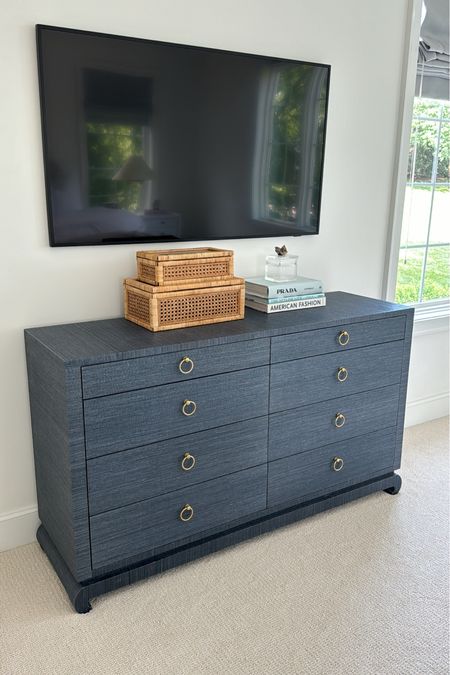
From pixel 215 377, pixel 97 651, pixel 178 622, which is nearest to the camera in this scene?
pixel 97 651

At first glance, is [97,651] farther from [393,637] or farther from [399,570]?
[399,570]

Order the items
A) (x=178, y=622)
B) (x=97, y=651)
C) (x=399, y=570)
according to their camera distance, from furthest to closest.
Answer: (x=399, y=570), (x=178, y=622), (x=97, y=651)

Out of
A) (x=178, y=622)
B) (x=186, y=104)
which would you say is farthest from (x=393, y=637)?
(x=186, y=104)

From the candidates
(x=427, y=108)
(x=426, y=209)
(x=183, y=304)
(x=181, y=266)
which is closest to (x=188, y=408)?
(x=183, y=304)

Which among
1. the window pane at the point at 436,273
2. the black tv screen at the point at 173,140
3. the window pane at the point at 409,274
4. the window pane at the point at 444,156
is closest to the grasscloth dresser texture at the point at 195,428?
the black tv screen at the point at 173,140

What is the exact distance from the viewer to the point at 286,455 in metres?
2.20

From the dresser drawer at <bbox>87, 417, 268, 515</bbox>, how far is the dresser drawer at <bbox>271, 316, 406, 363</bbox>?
0.85 ft

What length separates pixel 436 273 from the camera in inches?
131

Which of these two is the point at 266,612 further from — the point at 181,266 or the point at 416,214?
the point at 416,214

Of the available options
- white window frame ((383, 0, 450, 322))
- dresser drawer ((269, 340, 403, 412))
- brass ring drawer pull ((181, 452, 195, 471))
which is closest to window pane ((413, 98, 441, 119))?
white window frame ((383, 0, 450, 322))

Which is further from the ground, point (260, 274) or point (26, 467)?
point (260, 274)

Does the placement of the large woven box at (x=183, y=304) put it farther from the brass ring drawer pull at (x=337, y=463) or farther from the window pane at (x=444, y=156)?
the window pane at (x=444, y=156)

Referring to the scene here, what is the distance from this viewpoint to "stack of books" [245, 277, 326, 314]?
223cm

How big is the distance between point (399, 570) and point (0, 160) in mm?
1882
